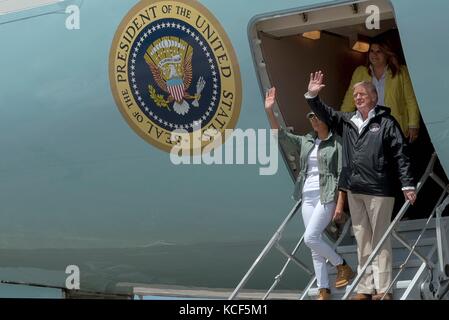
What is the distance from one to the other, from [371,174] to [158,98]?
1.69 metres

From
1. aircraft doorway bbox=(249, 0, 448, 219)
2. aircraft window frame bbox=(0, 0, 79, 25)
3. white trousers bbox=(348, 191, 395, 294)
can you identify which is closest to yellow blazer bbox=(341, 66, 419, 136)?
aircraft doorway bbox=(249, 0, 448, 219)

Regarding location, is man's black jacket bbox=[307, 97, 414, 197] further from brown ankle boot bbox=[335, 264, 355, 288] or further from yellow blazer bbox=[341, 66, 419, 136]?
brown ankle boot bbox=[335, 264, 355, 288]

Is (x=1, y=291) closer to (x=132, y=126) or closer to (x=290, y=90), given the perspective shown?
(x=132, y=126)

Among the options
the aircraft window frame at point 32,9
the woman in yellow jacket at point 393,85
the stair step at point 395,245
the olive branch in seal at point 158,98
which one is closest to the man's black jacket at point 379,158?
the woman in yellow jacket at point 393,85

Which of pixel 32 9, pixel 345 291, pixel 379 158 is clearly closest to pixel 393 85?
pixel 379 158

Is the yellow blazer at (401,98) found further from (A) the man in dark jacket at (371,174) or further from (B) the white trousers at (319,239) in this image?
(B) the white trousers at (319,239)

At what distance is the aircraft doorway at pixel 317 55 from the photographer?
643 cm

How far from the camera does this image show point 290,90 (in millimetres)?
6941

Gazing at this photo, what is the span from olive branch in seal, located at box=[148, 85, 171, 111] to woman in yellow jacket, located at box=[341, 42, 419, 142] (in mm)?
1331

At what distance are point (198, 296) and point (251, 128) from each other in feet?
4.98

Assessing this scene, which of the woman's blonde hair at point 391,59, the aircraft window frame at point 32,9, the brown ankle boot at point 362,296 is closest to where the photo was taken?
the brown ankle boot at point 362,296

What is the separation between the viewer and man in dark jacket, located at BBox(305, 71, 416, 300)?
5992mm

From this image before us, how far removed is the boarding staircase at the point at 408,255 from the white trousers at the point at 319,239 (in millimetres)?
142

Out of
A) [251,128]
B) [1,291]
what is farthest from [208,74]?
[1,291]
